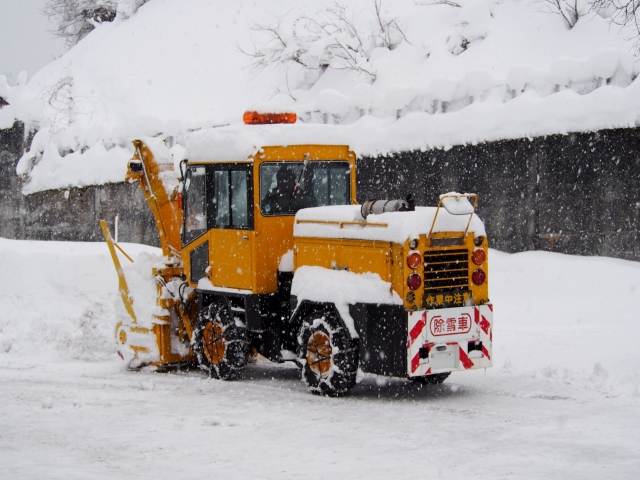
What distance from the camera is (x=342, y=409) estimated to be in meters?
8.68

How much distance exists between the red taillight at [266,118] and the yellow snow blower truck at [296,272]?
0.02 m

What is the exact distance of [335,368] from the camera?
9102mm

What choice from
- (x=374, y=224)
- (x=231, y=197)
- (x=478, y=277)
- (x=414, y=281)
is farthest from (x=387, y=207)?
(x=231, y=197)

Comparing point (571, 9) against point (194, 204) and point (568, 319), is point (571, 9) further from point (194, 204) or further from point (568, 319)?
point (194, 204)

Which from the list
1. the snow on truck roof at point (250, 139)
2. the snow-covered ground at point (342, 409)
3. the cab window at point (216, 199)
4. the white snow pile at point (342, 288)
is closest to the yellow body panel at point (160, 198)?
the cab window at point (216, 199)

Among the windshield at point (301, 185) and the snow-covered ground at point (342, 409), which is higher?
the windshield at point (301, 185)

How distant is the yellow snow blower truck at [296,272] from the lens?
346 inches

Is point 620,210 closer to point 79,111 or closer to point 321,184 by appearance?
point 321,184

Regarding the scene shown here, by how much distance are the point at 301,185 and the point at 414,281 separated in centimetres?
216

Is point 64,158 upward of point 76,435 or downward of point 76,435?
upward

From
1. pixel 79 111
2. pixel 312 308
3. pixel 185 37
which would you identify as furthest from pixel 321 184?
pixel 185 37

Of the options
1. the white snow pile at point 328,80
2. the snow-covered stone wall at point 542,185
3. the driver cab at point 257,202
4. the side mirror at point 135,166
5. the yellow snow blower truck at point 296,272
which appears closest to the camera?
the yellow snow blower truck at point 296,272

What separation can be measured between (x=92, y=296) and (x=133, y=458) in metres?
8.12

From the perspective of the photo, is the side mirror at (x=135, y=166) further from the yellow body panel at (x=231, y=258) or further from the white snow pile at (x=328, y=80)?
the yellow body panel at (x=231, y=258)
